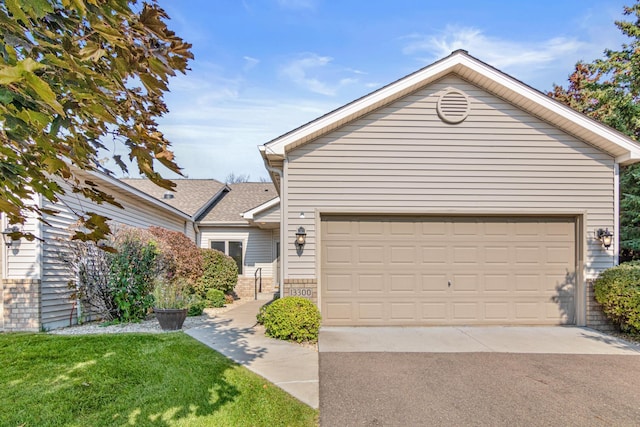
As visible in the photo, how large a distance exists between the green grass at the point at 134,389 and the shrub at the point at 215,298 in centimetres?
547

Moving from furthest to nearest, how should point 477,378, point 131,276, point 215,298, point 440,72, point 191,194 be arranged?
point 191,194, point 215,298, point 131,276, point 440,72, point 477,378

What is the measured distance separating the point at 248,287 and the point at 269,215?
3.92 meters

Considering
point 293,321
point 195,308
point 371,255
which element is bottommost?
point 195,308

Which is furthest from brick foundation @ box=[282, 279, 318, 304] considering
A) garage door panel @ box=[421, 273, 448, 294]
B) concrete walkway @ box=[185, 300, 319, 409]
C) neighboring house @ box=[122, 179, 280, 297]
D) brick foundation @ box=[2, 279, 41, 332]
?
neighboring house @ box=[122, 179, 280, 297]

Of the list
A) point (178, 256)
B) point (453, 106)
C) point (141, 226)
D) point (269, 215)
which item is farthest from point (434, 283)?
point (141, 226)

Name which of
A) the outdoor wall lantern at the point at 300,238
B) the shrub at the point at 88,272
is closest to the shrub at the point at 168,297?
the shrub at the point at 88,272

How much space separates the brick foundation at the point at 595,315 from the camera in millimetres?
8180

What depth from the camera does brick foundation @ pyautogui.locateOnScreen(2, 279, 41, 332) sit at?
757 centimetres

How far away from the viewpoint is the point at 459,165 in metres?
8.37

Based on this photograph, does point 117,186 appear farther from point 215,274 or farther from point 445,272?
point 445,272

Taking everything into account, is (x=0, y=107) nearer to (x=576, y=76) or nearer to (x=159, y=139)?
(x=159, y=139)

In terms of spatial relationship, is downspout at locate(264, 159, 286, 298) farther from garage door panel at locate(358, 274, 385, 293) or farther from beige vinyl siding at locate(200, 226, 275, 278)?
beige vinyl siding at locate(200, 226, 275, 278)

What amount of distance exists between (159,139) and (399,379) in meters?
4.59

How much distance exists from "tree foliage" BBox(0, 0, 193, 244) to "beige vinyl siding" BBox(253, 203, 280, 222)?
11.3 metres
